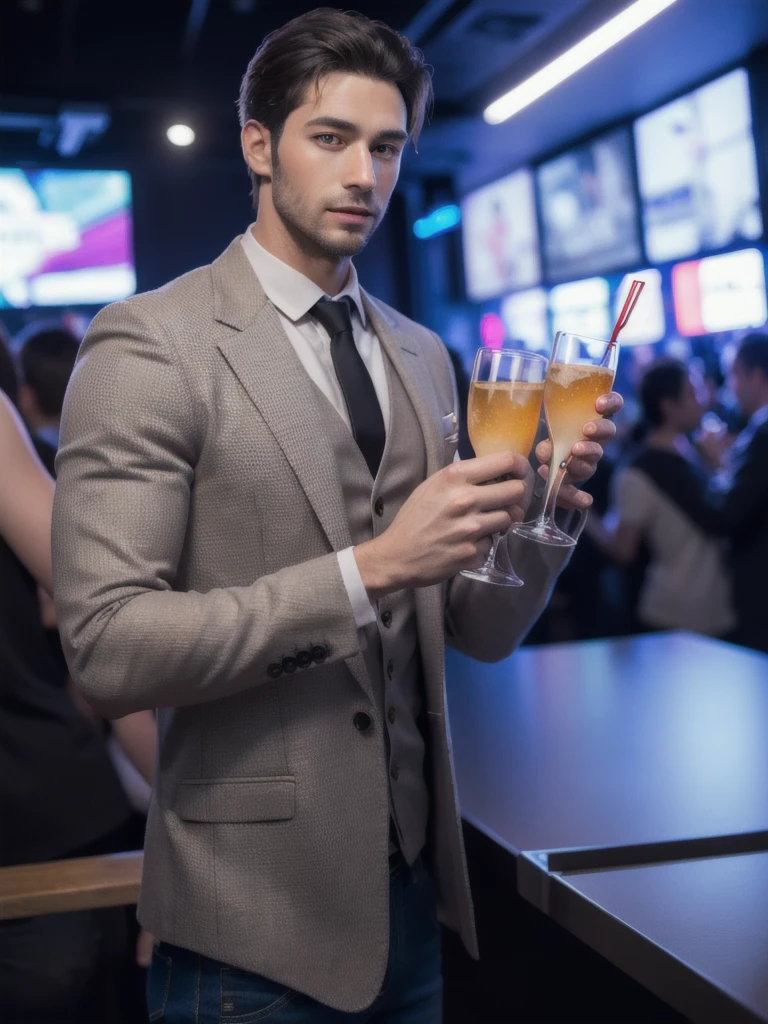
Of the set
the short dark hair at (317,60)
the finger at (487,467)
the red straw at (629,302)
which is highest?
the short dark hair at (317,60)

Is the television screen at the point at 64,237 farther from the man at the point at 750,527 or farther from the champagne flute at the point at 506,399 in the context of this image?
the champagne flute at the point at 506,399

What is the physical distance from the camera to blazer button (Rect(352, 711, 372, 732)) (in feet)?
4.12

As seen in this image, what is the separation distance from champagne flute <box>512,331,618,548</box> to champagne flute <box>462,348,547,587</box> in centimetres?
3

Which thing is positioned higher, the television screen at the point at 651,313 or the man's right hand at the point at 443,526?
the television screen at the point at 651,313

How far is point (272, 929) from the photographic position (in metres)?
1.22

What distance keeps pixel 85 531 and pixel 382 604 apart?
15.3 inches

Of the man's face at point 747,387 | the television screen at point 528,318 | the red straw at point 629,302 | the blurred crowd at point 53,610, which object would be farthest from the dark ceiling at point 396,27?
the red straw at point 629,302

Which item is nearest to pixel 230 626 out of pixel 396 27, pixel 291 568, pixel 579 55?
pixel 291 568

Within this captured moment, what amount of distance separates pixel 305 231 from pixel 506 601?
0.54m

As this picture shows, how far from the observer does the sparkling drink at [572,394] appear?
1.25m

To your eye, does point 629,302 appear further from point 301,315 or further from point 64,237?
point 64,237

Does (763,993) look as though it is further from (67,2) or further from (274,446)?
(67,2)

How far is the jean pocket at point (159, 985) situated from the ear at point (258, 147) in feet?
3.15

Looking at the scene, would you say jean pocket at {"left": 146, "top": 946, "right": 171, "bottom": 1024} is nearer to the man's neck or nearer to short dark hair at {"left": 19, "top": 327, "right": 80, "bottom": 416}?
the man's neck
